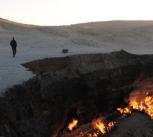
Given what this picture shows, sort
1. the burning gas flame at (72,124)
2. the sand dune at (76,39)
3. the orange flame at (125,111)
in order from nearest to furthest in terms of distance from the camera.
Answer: the orange flame at (125,111), the burning gas flame at (72,124), the sand dune at (76,39)

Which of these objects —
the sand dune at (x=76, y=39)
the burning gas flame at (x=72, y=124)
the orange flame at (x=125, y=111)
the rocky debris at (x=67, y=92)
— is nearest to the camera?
the rocky debris at (x=67, y=92)

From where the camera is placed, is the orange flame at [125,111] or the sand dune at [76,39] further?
the sand dune at [76,39]

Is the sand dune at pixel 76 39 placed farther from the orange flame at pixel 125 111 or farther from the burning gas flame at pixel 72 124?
the orange flame at pixel 125 111

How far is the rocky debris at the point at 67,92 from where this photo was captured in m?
26.3

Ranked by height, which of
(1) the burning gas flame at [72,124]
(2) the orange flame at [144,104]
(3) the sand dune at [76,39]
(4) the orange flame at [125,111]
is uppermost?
(3) the sand dune at [76,39]

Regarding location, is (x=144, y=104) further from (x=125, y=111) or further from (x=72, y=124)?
(x=72, y=124)

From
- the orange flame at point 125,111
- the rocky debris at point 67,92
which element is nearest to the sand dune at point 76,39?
the rocky debris at point 67,92

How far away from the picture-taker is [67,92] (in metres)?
29.9

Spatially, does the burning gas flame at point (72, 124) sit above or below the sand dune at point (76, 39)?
below

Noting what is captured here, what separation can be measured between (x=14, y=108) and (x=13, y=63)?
6.56 meters

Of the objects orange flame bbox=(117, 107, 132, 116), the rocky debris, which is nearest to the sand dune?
the rocky debris

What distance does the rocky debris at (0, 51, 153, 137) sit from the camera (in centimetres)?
2631

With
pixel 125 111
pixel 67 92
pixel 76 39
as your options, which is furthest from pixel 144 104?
pixel 76 39

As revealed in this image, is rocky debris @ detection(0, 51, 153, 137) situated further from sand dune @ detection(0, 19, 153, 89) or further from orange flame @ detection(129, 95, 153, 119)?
sand dune @ detection(0, 19, 153, 89)
